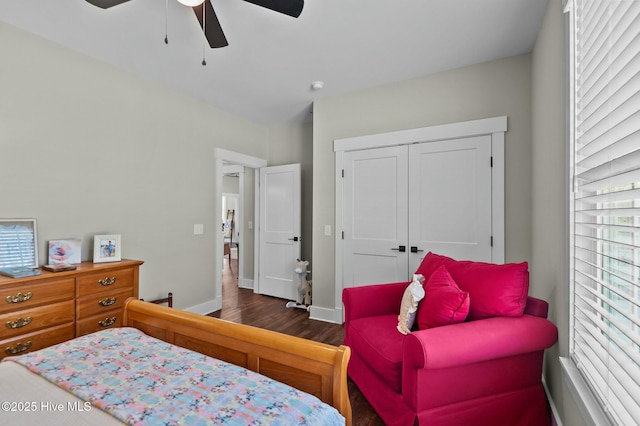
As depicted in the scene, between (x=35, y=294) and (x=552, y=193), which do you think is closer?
(x=552, y=193)

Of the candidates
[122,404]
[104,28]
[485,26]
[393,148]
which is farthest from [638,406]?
[104,28]

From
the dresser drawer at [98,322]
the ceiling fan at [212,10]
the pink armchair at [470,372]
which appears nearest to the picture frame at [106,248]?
the dresser drawer at [98,322]

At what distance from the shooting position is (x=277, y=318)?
3629 mm

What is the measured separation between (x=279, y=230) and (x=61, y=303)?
8.71 feet

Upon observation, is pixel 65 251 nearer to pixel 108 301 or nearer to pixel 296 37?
pixel 108 301

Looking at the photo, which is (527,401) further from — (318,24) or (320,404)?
(318,24)

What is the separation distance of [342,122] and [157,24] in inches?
77.3

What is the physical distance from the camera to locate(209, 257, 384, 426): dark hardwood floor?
299 centimetres

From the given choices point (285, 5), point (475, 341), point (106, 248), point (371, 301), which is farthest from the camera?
point (106, 248)

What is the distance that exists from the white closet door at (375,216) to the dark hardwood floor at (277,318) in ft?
1.98

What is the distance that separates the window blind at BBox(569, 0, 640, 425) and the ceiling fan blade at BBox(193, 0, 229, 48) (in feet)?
6.06

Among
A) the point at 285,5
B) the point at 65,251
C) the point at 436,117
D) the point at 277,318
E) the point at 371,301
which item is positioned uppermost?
the point at 285,5

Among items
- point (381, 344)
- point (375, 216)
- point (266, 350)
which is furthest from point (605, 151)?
point (375, 216)

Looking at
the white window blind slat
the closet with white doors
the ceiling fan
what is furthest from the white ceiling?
the white window blind slat
